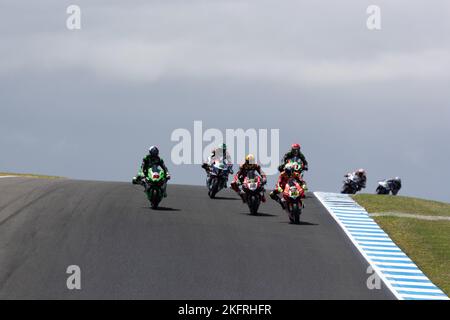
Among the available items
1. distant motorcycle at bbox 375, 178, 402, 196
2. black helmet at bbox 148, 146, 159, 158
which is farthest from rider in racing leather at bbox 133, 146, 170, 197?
distant motorcycle at bbox 375, 178, 402, 196

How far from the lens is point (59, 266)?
22656mm

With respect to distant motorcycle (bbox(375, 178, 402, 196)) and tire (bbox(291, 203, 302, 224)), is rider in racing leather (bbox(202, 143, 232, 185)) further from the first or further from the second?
distant motorcycle (bbox(375, 178, 402, 196))

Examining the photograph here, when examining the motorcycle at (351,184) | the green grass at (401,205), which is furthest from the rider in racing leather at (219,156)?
the motorcycle at (351,184)

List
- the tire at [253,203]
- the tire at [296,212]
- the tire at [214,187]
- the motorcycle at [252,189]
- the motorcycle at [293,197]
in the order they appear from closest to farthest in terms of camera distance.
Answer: the motorcycle at [293,197] < the tire at [296,212] < the motorcycle at [252,189] < the tire at [253,203] < the tire at [214,187]

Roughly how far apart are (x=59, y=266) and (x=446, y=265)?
1132cm

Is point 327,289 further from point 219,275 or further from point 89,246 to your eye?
point 89,246

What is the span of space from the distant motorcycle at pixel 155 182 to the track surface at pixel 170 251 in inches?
24.6

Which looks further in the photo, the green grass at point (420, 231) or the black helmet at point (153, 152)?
the black helmet at point (153, 152)

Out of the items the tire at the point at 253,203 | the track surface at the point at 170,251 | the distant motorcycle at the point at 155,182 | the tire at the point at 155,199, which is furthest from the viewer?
the tire at the point at 253,203

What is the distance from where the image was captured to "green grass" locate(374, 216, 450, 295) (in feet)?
87.9

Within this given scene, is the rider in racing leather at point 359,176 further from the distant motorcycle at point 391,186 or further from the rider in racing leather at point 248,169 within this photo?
the rider in racing leather at point 248,169

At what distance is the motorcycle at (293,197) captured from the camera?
29.8 metres

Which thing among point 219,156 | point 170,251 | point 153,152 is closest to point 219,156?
point 219,156
